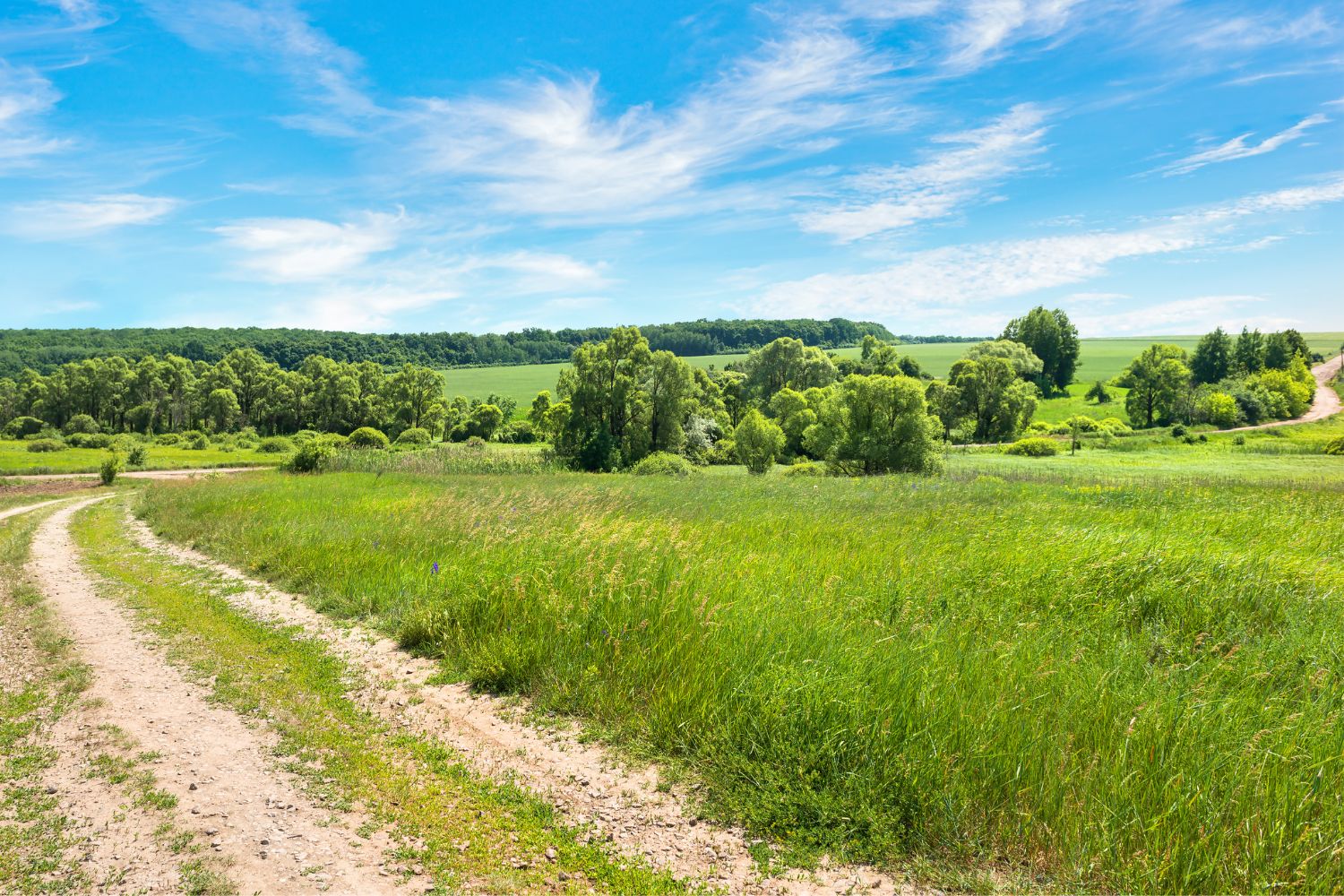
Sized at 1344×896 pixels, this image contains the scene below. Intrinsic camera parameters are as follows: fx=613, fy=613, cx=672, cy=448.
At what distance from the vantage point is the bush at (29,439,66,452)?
202 ft

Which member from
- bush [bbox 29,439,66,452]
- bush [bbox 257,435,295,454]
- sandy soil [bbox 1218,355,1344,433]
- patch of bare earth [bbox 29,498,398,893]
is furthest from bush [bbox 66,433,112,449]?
sandy soil [bbox 1218,355,1344,433]

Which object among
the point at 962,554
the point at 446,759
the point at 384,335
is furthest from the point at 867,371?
the point at 384,335

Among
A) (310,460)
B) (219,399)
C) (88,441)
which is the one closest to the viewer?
(310,460)

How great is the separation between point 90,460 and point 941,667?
72.7 m

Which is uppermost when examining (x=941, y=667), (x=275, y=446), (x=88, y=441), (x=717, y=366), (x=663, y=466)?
(x=717, y=366)

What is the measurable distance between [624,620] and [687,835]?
275 centimetres

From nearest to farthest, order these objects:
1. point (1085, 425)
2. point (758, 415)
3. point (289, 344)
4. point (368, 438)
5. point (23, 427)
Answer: point (758, 415) → point (368, 438) → point (1085, 425) → point (23, 427) → point (289, 344)

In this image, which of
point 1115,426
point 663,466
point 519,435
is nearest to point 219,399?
point 519,435

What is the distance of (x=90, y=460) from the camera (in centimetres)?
5425

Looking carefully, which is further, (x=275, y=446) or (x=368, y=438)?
(x=275, y=446)

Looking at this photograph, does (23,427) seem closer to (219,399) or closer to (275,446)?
(219,399)

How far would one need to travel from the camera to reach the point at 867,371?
3841 inches

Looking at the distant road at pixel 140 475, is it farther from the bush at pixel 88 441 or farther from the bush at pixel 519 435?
the bush at pixel 519 435

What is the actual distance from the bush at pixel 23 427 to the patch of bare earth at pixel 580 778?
10745 cm
